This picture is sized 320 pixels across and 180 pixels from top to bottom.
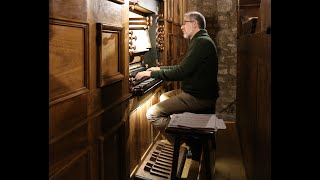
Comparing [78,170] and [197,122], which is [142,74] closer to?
[197,122]

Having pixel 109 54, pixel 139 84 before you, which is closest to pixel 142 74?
pixel 139 84

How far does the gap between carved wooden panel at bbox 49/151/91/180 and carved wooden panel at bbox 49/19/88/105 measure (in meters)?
0.38

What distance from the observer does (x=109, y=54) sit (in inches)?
105

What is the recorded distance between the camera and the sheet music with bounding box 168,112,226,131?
356 cm

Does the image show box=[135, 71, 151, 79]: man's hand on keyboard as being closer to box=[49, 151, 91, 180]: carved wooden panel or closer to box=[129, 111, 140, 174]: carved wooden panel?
box=[129, 111, 140, 174]: carved wooden panel

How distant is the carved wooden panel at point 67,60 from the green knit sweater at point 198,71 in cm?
212

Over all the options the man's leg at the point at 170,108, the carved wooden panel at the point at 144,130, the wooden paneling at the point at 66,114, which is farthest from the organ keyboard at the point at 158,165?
the wooden paneling at the point at 66,114

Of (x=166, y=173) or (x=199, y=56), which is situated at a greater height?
(x=199, y=56)

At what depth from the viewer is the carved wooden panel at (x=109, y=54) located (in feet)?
7.81

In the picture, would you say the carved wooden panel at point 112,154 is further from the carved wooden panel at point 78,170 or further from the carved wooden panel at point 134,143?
the carved wooden panel at point 134,143
